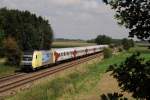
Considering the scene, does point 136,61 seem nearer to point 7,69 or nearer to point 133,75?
point 133,75

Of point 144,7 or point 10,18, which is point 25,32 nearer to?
point 10,18

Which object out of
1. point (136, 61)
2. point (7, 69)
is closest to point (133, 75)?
point (136, 61)

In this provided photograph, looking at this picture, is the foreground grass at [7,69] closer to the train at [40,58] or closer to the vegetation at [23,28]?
the train at [40,58]

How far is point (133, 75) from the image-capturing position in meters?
6.74

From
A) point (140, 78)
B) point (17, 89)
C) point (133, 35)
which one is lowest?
point (17, 89)

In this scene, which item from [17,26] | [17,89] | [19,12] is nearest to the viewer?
[17,89]

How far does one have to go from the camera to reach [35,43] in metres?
94.5

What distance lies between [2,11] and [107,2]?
303ft

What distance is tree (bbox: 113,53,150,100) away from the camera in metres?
6.69

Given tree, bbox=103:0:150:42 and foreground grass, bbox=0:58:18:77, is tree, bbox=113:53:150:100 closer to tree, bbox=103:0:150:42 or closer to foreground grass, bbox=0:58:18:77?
tree, bbox=103:0:150:42

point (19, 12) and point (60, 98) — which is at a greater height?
point (19, 12)

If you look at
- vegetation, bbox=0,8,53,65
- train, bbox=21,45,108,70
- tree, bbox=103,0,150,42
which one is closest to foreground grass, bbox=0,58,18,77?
train, bbox=21,45,108,70

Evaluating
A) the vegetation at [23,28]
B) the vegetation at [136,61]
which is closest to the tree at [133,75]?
the vegetation at [136,61]

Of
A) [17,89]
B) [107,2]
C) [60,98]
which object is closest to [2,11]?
[17,89]
